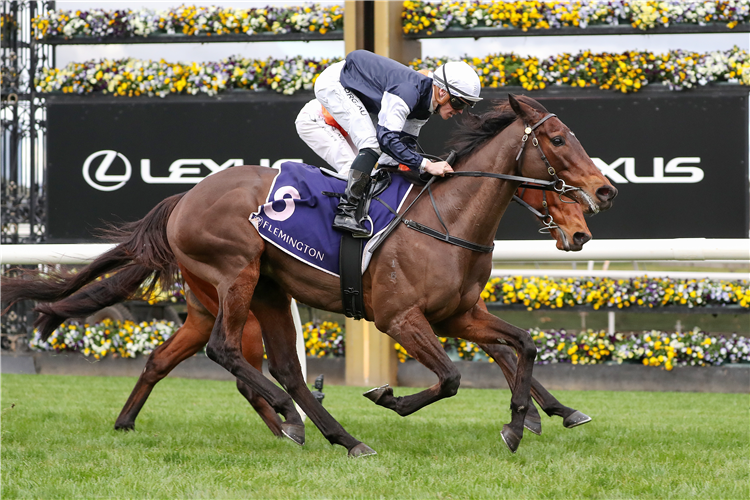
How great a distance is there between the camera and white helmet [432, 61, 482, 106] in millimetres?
3896

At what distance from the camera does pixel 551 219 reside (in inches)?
153

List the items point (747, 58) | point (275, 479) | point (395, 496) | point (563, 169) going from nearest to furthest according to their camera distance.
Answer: point (395, 496)
point (275, 479)
point (563, 169)
point (747, 58)

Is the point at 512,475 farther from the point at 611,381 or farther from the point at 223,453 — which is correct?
the point at 611,381

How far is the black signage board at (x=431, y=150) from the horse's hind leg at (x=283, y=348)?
117 inches

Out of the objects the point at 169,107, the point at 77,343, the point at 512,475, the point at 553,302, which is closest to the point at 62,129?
the point at 169,107

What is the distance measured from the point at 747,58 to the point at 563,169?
4.11m

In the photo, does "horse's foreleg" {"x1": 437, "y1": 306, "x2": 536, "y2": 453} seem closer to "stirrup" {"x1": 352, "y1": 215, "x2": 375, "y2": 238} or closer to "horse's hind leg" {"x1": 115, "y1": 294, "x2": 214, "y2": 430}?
"stirrup" {"x1": 352, "y1": 215, "x2": 375, "y2": 238}

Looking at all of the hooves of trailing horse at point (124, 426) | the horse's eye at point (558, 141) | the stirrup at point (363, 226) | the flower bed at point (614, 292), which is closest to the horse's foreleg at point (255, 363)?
the hooves of trailing horse at point (124, 426)

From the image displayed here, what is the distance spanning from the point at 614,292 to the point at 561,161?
3627mm

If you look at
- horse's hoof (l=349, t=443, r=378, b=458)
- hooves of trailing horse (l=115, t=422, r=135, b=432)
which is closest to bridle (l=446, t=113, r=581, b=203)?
horse's hoof (l=349, t=443, r=378, b=458)

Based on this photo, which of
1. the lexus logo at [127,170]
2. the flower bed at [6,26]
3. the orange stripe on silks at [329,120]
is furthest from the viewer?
the flower bed at [6,26]

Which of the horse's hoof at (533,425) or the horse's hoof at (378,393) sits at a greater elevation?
the horse's hoof at (378,393)

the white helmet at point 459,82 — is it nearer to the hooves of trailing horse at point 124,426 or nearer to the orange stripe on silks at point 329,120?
the orange stripe on silks at point 329,120

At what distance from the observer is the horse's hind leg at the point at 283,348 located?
4.04m
